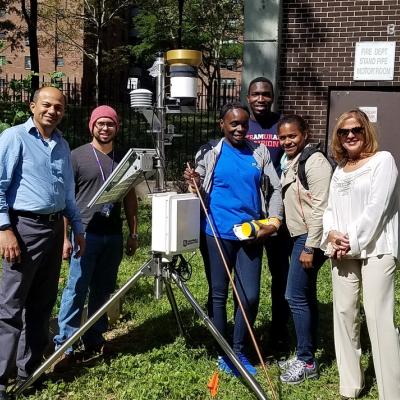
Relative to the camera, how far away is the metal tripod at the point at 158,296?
3.46 m

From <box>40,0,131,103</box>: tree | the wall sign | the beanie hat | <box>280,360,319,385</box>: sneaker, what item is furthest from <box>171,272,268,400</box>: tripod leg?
<box>40,0,131,103</box>: tree

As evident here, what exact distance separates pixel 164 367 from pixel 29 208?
5.18ft

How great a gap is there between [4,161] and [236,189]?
1.50 metres

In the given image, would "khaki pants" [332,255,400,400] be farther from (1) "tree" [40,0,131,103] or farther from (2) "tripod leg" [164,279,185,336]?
(1) "tree" [40,0,131,103]

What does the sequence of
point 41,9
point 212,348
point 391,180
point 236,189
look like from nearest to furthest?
point 391,180 → point 236,189 → point 212,348 → point 41,9

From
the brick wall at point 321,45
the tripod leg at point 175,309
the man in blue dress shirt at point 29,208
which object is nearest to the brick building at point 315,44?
the brick wall at point 321,45

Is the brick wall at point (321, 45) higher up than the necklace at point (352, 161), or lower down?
higher up

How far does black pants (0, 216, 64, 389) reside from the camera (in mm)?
3371

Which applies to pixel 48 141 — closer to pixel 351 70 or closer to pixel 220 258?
pixel 220 258

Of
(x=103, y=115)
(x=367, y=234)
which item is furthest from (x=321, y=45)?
(x=367, y=234)

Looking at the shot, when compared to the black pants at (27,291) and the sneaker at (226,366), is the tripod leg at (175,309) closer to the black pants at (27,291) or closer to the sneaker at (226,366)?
the sneaker at (226,366)

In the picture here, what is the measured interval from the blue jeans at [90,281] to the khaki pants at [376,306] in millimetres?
1628

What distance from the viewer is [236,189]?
3801 millimetres

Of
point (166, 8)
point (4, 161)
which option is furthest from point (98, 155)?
point (166, 8)
